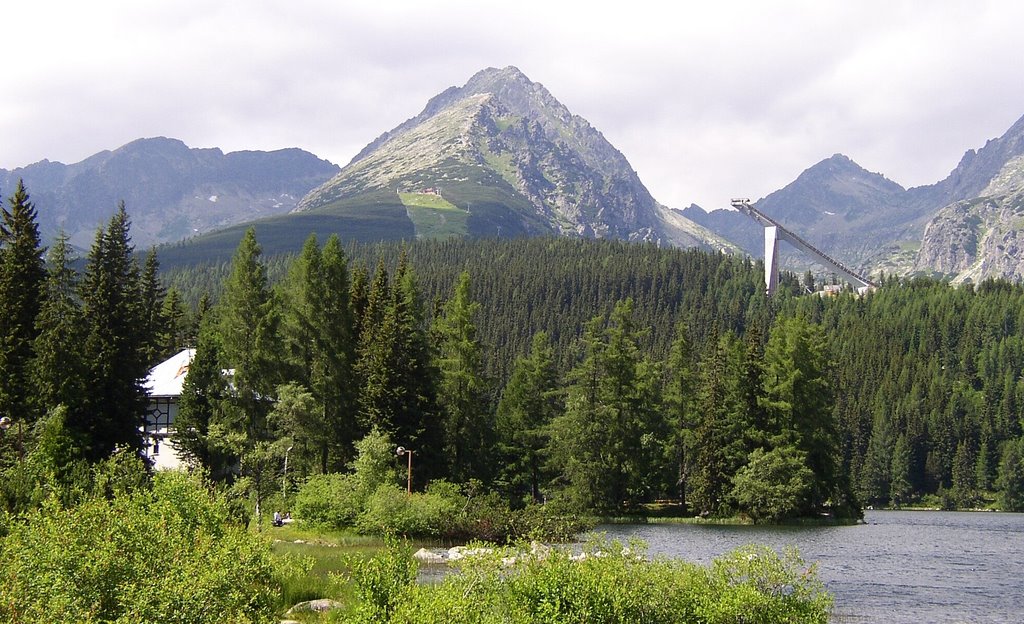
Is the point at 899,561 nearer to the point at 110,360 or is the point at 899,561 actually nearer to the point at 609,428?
the point at 609,428

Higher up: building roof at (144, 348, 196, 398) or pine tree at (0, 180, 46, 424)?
pine tree at (0, 180, 46, 424)

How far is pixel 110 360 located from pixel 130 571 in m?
38.7

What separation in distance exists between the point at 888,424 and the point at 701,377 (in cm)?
7785

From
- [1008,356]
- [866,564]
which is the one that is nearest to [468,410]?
[866,564]

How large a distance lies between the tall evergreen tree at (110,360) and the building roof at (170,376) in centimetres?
1454

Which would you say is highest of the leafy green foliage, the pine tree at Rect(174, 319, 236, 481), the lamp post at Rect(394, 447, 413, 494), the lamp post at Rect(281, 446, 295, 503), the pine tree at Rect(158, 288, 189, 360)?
the pine tree at Rect(158, 288, 189, 360)

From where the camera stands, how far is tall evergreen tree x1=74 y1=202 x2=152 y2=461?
5641cm

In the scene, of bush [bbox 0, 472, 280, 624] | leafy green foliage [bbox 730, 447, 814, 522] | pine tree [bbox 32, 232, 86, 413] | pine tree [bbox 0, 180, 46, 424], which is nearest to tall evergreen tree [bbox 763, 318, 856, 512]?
leafy green foliage [bbox 730, 447, 814, 522]

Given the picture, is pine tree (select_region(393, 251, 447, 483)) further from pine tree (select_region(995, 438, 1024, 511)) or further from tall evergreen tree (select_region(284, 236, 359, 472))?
pine tree (select_region(995, 438, 1024, 511))

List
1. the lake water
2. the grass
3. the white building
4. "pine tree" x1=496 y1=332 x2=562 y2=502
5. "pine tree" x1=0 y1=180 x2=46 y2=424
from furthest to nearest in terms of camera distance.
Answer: "pine tree" x1=496 y1=332 x2=562 y2=502, the white building, "pine tree" x1=0 y1=180 x2=46 y2=424, the lake water, the grass

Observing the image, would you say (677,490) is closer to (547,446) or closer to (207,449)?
(547,446)

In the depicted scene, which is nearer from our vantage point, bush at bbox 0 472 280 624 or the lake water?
bush at bbox 0 472 280 624

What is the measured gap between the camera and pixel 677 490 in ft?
319

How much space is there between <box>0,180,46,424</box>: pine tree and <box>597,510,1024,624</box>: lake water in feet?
118
